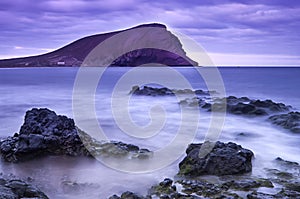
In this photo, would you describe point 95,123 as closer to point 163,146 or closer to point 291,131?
point 163,146

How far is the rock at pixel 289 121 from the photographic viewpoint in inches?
509

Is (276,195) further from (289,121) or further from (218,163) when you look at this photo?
(289,121)

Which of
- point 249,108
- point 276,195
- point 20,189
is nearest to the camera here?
point 20,189

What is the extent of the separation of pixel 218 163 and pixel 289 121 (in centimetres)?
736

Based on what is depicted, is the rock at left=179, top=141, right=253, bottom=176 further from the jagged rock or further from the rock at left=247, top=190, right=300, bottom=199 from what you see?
the jagged rock

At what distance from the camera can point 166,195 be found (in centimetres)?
620

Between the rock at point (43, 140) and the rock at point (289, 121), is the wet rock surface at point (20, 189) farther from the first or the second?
the rock at point (289, 121)

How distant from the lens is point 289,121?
13648 millimetres

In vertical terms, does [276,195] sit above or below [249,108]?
below

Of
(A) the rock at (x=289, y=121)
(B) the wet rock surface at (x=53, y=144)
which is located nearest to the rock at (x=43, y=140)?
(B) the wet rock surface at (x=53, y=144)

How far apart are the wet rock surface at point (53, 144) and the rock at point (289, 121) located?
21.2 feet

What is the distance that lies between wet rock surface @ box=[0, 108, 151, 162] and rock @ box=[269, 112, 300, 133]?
646 centimetres

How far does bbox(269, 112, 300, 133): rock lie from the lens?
42.4 ft

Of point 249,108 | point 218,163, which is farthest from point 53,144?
point 249,108
